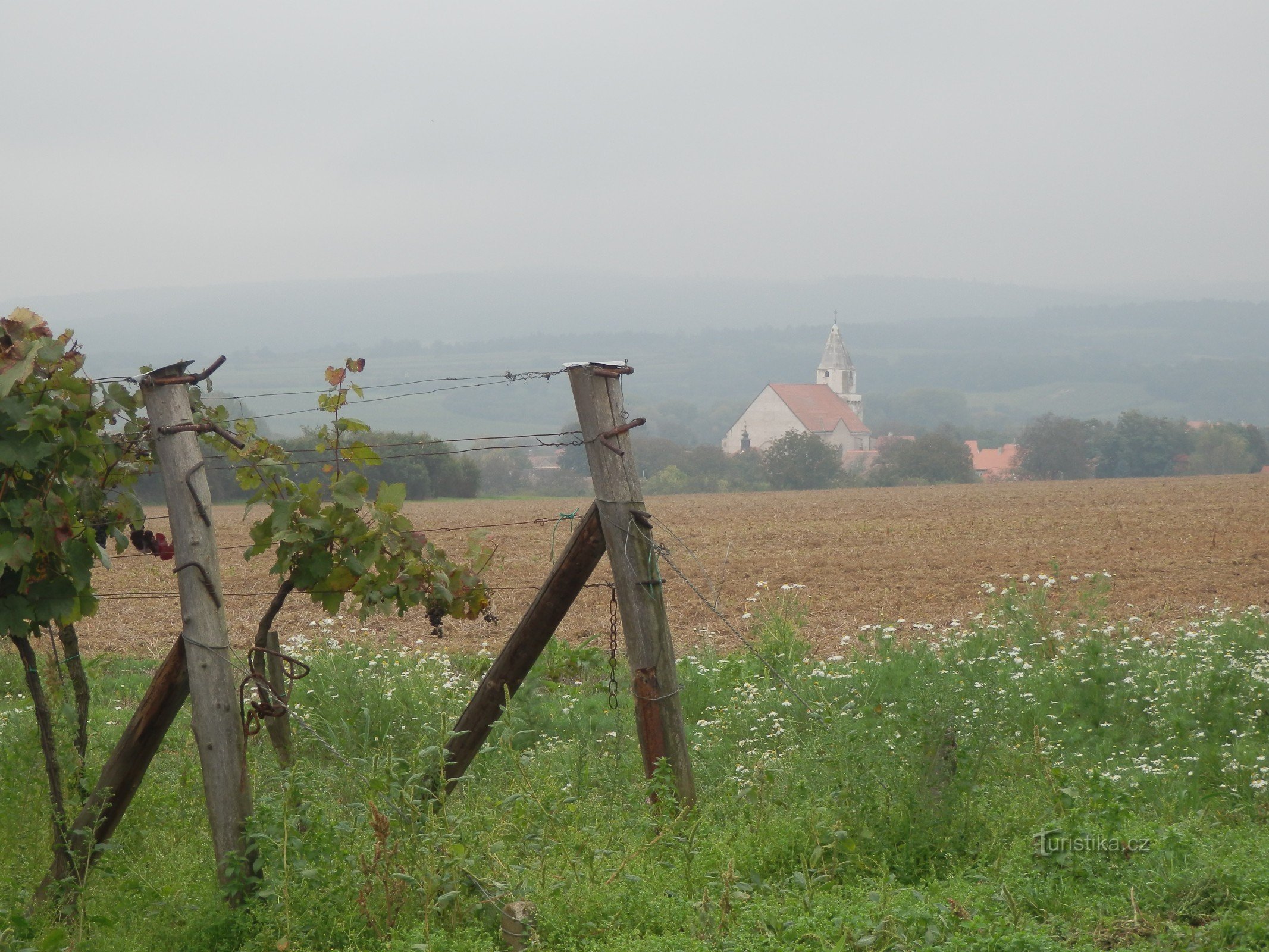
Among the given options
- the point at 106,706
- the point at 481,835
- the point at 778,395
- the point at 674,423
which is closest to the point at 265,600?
the point at 106,706

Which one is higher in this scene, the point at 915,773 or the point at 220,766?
the point at 220,766

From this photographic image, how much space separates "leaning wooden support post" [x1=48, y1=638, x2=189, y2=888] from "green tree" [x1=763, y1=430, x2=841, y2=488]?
6688cm

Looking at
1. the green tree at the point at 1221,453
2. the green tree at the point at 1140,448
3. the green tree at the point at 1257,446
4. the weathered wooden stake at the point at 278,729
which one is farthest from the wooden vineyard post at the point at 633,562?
the green tree at the point at 1257,446

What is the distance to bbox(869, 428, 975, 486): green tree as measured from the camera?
70688mm

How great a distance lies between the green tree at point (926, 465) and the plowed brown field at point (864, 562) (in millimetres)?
30490

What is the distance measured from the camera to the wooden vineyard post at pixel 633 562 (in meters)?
4.23

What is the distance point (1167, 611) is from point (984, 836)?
33.5ft

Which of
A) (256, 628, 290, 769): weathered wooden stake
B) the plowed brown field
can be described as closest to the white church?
the plowed brown field

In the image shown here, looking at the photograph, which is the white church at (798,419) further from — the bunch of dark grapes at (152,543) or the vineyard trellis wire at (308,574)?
the bunch of dark grapes at (152,543)

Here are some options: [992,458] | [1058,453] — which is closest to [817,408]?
[992,458]

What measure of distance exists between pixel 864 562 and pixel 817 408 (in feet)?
340

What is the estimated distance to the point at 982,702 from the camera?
18.9 feet

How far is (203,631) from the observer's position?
3746 millimetres

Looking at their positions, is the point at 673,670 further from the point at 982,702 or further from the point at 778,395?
the point at 778,395
